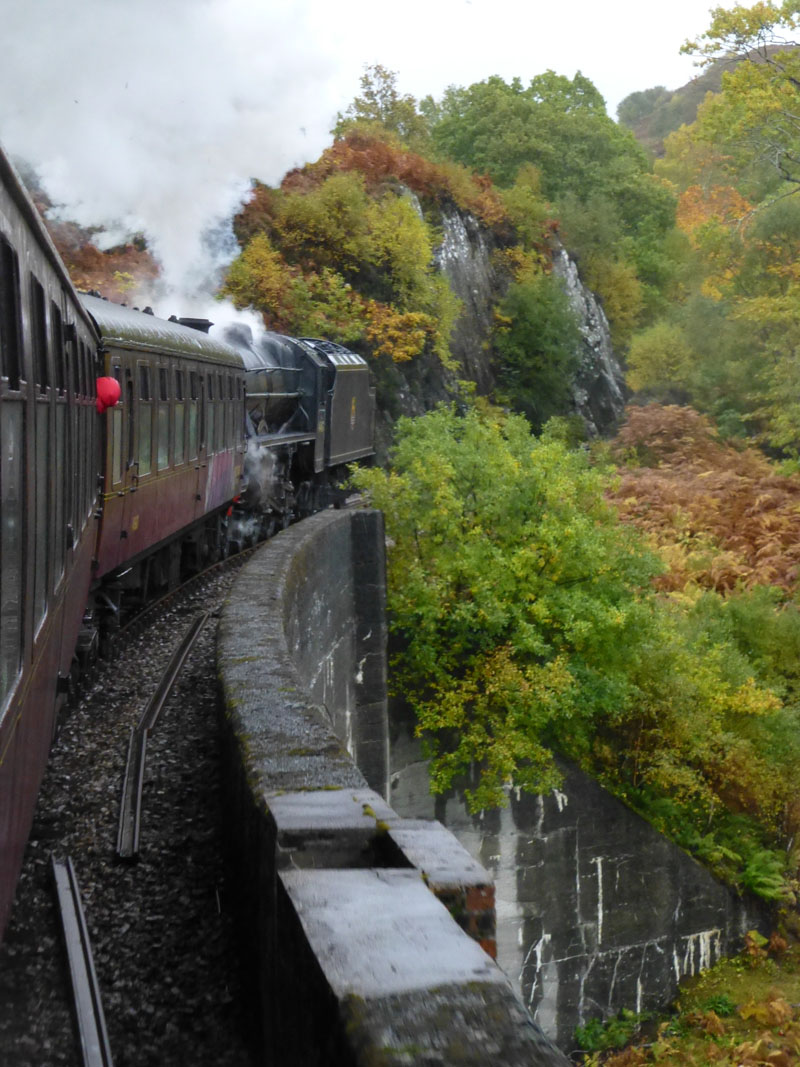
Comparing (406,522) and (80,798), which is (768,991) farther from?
(80,798)

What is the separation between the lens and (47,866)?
4957 mm

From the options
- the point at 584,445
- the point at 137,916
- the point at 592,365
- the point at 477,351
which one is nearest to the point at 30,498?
the point at 137,916

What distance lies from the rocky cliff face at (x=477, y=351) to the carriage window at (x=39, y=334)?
1115 inches

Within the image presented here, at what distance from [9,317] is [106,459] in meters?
5.41

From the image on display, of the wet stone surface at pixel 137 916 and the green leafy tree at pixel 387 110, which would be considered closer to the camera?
the wet stone surface at pixel 137 916

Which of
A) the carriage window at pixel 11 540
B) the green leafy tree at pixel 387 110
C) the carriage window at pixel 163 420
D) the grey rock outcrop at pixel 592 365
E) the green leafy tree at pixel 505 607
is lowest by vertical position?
the green leafy tree at pixel 505 607

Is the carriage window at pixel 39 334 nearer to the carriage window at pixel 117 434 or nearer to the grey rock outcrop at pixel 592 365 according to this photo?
the carriage window at pixel 117 434

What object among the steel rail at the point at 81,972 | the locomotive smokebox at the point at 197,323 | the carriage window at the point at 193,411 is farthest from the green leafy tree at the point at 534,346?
the steel rail at the point at 81,972

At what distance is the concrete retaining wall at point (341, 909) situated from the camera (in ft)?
7.67

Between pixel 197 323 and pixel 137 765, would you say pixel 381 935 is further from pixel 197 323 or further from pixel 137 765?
pixel 197 323

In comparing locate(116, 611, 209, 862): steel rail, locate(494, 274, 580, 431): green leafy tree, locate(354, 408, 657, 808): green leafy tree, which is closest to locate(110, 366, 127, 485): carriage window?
locate(116, 611, 209, 862): steel rail

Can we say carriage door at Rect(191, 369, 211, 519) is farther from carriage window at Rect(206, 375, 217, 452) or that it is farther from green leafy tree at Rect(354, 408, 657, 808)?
green leafy tree at Rect(354, 408, 657, 808)

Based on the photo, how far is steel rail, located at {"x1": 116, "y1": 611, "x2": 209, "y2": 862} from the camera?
5227mm

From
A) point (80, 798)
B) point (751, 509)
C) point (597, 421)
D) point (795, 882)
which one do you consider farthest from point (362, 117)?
point (80, 798)
